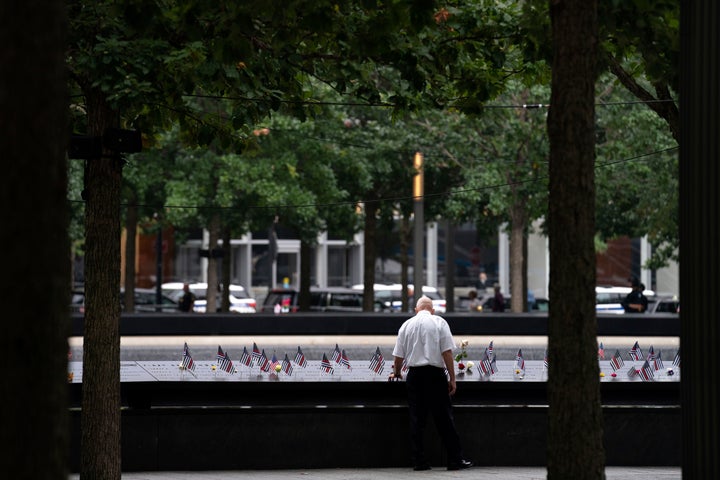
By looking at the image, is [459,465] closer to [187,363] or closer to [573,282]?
[187,363]

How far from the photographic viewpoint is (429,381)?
1195 cm

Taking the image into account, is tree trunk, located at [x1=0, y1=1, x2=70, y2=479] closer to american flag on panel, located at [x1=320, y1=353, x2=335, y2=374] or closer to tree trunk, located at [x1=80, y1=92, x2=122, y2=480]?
tree trunk, located at [x1=80, y1=92, x2=122, y2=480]

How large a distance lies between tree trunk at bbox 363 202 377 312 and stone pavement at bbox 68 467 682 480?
26667 mm

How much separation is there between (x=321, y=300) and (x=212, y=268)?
6097 mm

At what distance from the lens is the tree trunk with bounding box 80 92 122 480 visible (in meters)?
10.4

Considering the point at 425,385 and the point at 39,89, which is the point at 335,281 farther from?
the point at 39,89

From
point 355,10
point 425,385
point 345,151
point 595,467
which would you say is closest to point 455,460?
point 425,385

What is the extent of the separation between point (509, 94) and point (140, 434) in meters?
22.3

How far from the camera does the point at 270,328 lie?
28.0 m

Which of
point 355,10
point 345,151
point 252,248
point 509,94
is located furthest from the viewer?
point 252,248

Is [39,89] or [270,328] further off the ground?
[39,89]

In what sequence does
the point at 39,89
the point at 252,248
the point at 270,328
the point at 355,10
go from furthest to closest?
1. the point at 252,248
2. the point at 270,328
3. the point at 355,10
4. the point at 39,89

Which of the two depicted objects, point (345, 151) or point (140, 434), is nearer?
point (140, 434)

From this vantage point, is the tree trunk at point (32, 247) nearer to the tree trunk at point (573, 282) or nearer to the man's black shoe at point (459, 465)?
the tree trunk at point (573, 282)
